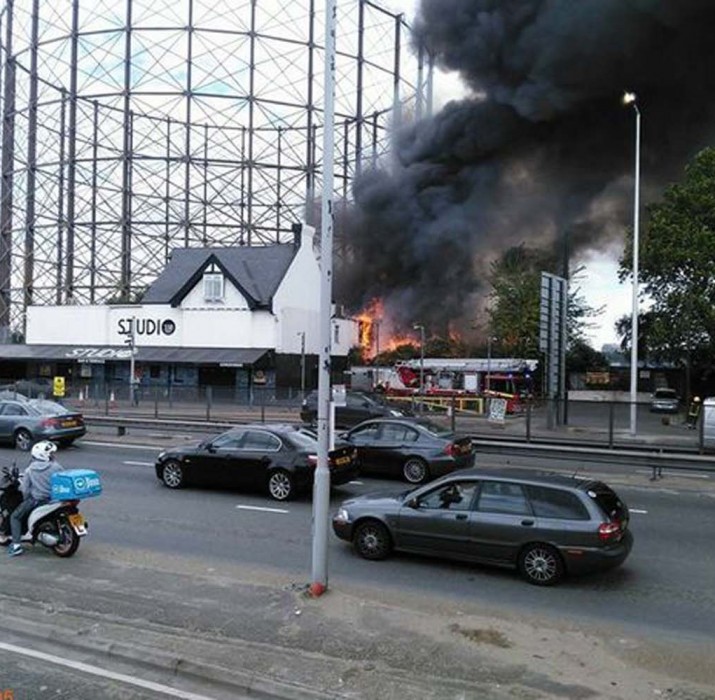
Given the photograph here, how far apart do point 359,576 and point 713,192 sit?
3556cm

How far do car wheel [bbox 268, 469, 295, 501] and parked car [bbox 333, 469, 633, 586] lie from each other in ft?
12.1

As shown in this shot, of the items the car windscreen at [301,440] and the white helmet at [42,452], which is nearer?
the white helmet at [42,452]

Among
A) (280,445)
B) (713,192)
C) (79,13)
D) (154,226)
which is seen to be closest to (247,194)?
(154,226)

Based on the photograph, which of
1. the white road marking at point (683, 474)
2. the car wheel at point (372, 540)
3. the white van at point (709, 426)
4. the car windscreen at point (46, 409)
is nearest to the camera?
the car wheel at point (372, 540)

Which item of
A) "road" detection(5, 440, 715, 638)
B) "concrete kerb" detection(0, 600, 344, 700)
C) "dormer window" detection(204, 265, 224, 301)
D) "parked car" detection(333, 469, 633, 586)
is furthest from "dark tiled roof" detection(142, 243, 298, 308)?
"concrete kerb" detection(0, 600, 344, 700)

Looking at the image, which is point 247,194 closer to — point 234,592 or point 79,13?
point 79,13

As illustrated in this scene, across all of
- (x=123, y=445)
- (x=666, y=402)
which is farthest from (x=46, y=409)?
(x=666, y=402)

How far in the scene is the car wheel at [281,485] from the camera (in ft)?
44.0

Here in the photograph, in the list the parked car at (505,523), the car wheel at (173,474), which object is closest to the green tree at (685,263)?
the car wheel at (173,474)

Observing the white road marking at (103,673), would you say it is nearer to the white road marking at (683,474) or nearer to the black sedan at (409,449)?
the black sedan at (409,449)

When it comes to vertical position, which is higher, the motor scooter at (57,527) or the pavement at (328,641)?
the motor scooter at (57,527)

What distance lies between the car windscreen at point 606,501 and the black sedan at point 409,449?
6512mm

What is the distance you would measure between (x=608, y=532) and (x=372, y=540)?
279cm

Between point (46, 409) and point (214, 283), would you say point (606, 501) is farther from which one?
point (214, 283)
